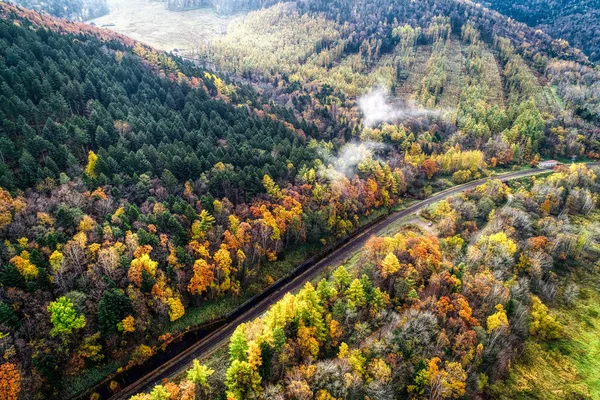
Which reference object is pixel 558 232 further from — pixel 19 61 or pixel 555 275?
pixel 19 61

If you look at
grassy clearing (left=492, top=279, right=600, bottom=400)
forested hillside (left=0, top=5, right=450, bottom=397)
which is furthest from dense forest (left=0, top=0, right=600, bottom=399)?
grassy clearing (left=492, top=279, right=600, bottom=400)

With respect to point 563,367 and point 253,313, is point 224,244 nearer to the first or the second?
point 253,313

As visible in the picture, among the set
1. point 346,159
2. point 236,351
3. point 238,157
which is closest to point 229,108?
point 238,157

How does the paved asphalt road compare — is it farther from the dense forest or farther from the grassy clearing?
the grassy clearing

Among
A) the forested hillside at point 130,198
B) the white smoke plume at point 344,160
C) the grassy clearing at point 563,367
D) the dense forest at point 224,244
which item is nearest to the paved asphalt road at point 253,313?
the dense forest at point 224,244

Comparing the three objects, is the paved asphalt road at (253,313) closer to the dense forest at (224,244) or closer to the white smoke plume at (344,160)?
the dense forest at (224,244)

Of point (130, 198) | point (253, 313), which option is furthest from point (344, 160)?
point (130, 198)
